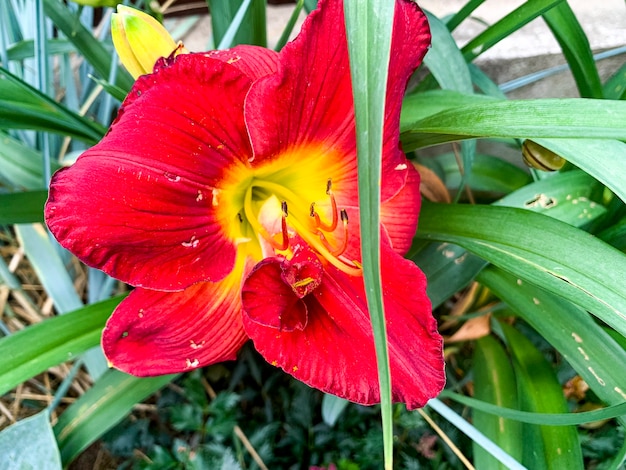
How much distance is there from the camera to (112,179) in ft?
1.28

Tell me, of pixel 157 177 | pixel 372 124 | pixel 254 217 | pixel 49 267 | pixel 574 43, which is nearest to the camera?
pixel 372 124

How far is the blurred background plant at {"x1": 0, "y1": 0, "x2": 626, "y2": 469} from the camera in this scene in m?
0.48

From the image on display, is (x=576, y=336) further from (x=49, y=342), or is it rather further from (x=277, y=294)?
(x=49, y=342)

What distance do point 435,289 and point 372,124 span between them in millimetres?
421

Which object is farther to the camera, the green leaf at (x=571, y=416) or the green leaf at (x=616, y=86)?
the green leaf at (x=616, y=86)

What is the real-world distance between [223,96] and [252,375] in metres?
0.54

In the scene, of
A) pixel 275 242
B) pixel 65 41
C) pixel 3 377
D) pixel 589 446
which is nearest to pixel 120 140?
pixel 275 242

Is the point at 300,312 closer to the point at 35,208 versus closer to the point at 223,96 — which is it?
the point at 223,96

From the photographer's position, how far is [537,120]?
1.25 feet

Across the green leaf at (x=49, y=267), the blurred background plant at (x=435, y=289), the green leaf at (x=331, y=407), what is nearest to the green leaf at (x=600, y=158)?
the blurred background plant at (x=435, y=289)

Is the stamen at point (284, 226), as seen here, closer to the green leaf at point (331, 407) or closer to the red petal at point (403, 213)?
the red petal at point (403, 213)

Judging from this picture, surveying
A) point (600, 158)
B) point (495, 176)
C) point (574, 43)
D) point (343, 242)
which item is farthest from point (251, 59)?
point (495, 176)

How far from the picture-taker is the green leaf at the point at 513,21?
0.53m

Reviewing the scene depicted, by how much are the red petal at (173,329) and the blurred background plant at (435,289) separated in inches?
4.9
